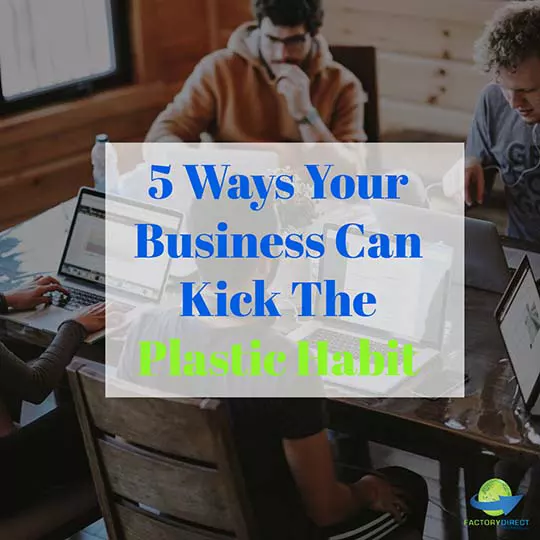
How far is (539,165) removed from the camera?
2.81 m

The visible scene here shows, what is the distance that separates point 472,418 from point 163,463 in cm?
A: 62

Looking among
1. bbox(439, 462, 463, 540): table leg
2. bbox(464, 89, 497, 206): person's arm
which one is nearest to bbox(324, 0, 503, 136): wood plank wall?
bbox(464, 89, 497, 206): person's arm

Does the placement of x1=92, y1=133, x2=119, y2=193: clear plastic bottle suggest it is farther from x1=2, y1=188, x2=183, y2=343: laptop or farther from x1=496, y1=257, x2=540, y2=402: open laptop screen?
x1=496, y1=257, x2=540, y2=402: open laptop screen

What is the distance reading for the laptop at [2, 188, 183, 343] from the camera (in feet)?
8.28

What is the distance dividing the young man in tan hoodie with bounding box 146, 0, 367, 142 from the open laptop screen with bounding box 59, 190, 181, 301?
113 centimetres

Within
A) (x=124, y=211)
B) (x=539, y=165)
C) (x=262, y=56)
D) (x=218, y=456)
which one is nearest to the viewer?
(x=218, y=456)

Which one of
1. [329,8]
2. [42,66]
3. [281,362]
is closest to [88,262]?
[281,362]

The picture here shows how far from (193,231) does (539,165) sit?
1.17m

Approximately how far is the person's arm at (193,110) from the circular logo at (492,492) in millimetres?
1931

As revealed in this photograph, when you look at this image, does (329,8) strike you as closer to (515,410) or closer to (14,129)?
(14,129)

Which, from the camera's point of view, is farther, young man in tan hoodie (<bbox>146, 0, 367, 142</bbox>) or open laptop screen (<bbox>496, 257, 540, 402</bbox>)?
young man in tan hoodie (<bbox>146, 0, 367, 142</bbox>)

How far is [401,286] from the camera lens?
2322 millimetres

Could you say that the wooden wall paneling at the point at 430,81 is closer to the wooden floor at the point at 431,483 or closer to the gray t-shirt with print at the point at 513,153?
the gray t-shirt with print at the point at 513,153

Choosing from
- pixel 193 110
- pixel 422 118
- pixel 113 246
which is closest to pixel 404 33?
pixel 422 118
